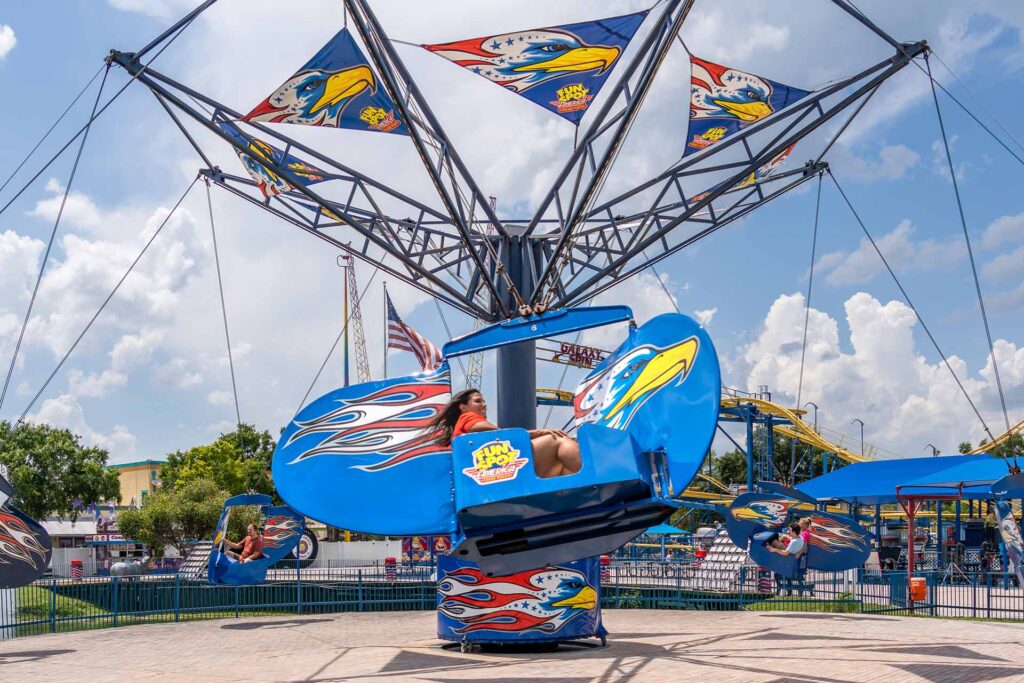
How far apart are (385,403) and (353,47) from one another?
579cm

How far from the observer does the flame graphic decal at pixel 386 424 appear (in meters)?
11.2

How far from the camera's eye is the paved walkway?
11.0m

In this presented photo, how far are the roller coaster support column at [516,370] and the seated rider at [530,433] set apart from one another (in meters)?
7.29

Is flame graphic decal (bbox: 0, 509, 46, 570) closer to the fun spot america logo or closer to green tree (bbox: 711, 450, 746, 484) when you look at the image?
the fun spot america logo

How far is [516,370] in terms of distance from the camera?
1872 cm

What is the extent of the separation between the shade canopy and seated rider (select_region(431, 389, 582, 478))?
1496cm

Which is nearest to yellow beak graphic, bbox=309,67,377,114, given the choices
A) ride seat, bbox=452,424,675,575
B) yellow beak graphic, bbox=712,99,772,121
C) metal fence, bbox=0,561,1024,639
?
yellow beak graphic, bbox=712,99,772,121

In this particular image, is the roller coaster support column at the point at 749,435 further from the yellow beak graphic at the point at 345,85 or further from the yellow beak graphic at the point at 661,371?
the yellow beak graphic at the point at 661,371

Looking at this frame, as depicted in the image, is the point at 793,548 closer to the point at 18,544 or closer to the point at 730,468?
the point at 18,544

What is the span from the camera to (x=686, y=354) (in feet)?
30.2

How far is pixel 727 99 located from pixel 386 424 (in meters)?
9.12

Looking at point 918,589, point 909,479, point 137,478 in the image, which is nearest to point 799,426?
point 909,479

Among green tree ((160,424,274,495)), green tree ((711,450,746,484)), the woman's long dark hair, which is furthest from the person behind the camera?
green tree ((711,450,746,484))

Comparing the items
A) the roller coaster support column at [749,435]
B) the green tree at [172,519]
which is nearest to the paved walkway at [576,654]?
the roller coaster support column at [749,435]
